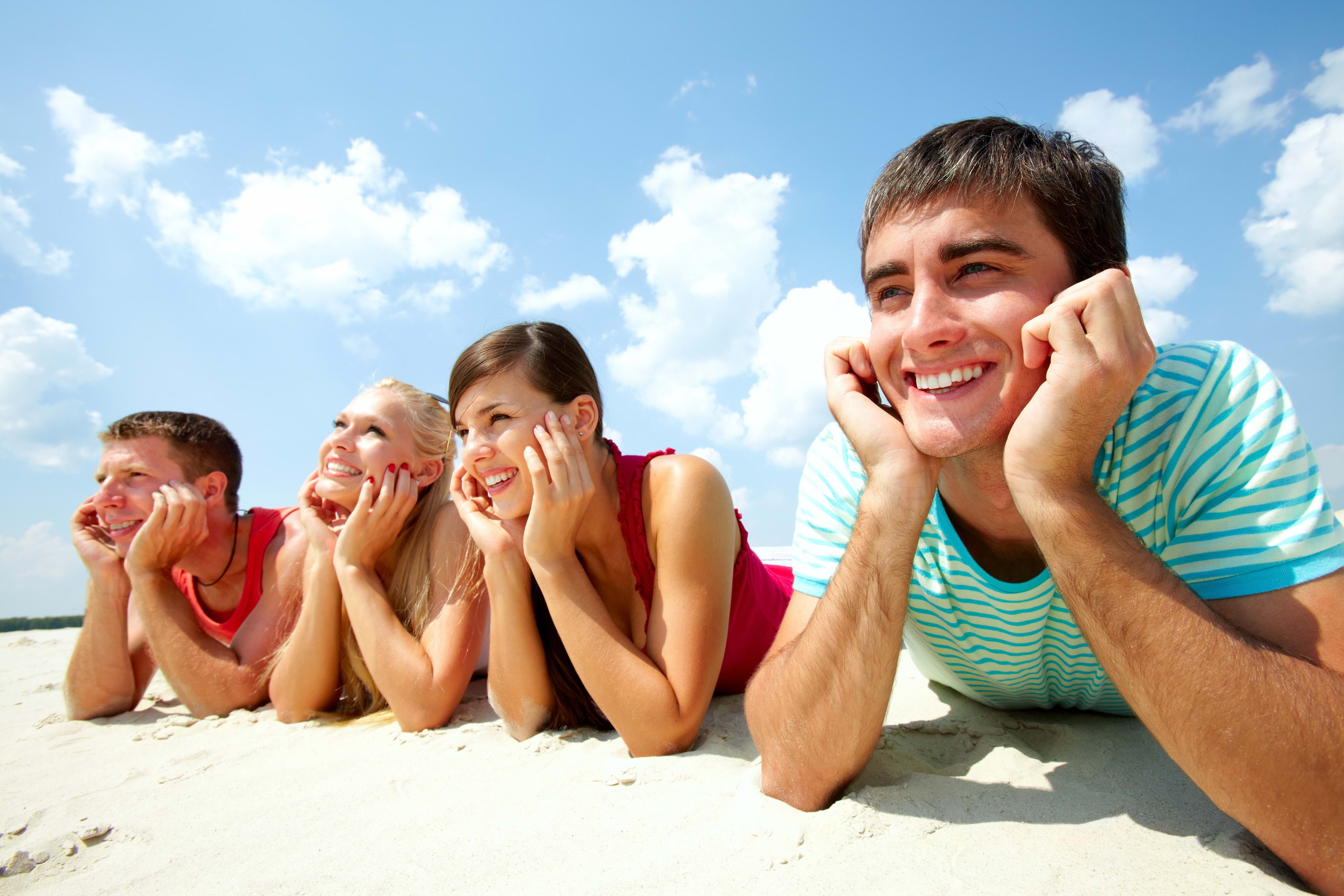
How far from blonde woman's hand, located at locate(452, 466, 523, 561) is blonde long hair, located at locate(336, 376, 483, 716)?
259 millimetres

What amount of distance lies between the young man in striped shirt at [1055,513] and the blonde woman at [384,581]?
1922 mm

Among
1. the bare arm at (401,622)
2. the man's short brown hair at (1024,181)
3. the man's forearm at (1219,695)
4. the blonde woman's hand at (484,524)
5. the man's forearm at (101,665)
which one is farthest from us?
the man's forearm at (101,665)

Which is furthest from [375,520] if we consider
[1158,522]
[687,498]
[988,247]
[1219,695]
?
[1219,695]

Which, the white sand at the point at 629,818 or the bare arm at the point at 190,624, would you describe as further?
the bare arm at the point at 190,624

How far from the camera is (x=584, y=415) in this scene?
359 centimetres

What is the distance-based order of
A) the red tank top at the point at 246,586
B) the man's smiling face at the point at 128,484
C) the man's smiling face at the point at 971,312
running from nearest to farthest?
the man's smiling face at the point at 971,312
the man's smiling face at the point at 128,484
the red tank top at the point at 246,586

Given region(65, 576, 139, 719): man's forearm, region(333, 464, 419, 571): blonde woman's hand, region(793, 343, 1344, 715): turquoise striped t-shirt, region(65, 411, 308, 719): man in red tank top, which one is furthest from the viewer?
region(65, 576, 139, 719): man's forearm

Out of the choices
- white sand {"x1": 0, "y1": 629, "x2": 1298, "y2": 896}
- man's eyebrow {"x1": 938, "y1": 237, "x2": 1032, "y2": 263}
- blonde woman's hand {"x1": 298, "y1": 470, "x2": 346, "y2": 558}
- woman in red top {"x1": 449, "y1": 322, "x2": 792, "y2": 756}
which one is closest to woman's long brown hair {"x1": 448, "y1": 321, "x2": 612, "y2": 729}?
woman in red top {"x1": 449, "y1": 322, "x2": 792, "y2": 756}

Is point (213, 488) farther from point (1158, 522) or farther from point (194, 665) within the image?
point (1158, 522)

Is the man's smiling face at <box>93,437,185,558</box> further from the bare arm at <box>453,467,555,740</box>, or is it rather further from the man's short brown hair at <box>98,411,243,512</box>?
the bare arm at <box>453,467,555,740</box>

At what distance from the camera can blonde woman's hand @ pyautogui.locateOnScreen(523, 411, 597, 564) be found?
10.1ft

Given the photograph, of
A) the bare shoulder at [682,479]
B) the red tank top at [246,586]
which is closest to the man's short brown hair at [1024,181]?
the bare shoulder at [682,479]

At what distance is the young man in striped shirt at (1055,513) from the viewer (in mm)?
1605

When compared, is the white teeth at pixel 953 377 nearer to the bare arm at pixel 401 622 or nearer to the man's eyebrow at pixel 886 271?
the man's eyebrow at pixel 886 271
